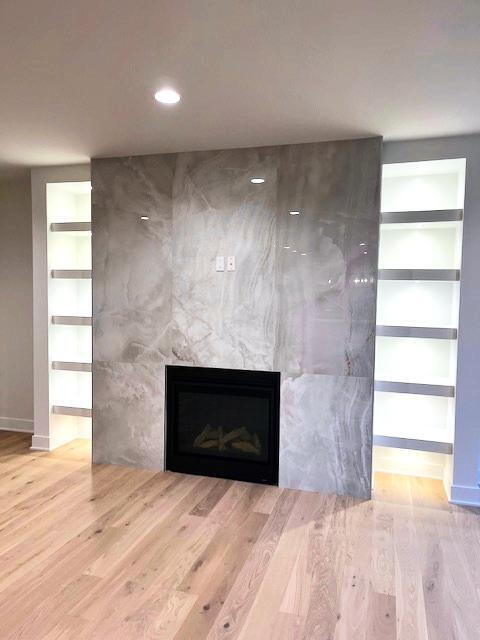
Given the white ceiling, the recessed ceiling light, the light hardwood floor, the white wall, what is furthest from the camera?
the white wall

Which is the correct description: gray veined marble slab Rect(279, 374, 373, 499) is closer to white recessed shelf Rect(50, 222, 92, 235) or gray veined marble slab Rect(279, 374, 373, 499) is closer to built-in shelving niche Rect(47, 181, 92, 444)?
built-in shelving niche Rect(47, 181, 92, 444)

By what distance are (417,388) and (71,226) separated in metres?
2.95

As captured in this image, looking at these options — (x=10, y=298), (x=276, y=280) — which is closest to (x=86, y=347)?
(x=10, y=298)

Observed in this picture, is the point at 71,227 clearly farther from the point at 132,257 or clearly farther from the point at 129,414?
the point at 129,414

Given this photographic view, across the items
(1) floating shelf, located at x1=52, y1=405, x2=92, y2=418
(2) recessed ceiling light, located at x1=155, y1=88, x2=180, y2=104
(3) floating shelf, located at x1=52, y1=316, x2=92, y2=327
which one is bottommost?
(1) floating shelf, located at x1=52, y1=405, x2=92, y2=418

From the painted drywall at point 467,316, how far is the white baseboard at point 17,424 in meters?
3.77

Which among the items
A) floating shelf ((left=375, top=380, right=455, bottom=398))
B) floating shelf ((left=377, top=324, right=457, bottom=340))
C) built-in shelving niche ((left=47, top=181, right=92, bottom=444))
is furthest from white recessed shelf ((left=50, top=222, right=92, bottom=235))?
floating shelf ((left=375, top=380, right=455, bottom=398))

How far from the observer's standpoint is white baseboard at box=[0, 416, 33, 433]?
14.8ft

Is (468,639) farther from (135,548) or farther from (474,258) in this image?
(474,258)

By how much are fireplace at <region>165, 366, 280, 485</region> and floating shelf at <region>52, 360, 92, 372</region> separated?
80cm

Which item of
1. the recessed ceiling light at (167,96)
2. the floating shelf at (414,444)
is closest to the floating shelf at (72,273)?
the recessed ceiling light at (167,96)

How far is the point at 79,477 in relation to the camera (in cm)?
336

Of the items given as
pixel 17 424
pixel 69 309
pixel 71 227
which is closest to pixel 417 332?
pixel 71 227

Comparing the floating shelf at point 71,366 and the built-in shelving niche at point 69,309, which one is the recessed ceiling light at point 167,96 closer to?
the built-in shelving niche at point 69,309
